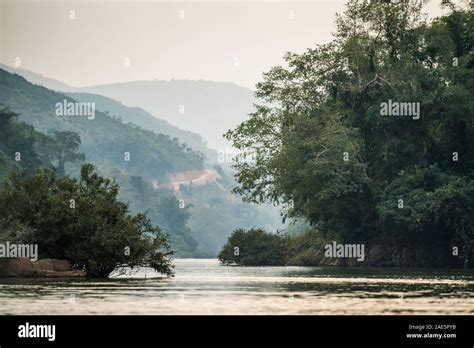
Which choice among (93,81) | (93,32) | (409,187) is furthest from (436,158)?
(93,32)

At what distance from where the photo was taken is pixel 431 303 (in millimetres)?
30641

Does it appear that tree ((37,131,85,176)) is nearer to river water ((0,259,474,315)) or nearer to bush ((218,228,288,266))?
bush ((218,228,288,266))

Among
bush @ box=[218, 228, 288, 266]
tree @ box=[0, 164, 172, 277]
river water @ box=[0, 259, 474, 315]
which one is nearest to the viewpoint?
river water @ box=[0, 259, 474, 315]

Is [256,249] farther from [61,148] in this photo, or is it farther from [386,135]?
[61,148]

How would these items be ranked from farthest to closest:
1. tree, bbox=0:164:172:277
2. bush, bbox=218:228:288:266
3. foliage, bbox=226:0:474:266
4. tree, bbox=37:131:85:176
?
tree, bbox=37:131:85:176, bush, bbox=218:228:288:266, foliage, bbox=226:0:474:266, tree, bbox=0:164:172:277

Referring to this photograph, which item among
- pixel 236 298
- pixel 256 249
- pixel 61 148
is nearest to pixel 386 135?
pixel 256 249

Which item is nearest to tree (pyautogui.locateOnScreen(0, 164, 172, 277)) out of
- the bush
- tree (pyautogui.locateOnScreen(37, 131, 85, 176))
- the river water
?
the river water

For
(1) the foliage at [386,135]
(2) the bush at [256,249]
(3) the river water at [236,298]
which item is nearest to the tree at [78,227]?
(3) the river water at [236,298]

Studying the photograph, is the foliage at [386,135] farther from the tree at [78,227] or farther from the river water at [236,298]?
the river water at [236,298]

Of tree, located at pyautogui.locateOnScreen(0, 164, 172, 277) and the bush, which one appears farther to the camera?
the bush
